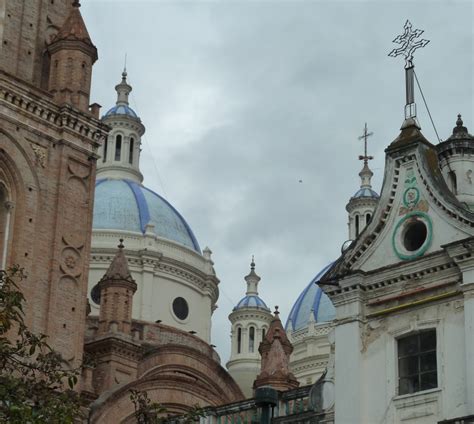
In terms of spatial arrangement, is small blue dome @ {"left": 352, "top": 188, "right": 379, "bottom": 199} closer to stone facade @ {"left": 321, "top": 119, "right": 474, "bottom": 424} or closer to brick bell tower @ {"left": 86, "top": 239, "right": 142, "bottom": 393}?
brick bell tower @ {"left": 86, "top": 239, "right": 142, "bottom": 393}

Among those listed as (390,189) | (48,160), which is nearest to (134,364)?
(48,160)

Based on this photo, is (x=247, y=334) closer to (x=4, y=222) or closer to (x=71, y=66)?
(x=71, y=66)

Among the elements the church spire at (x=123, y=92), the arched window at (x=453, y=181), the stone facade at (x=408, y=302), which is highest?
the church spire at (x=123, y=92)

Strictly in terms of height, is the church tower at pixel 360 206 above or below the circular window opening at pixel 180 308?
above

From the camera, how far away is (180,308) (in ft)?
181

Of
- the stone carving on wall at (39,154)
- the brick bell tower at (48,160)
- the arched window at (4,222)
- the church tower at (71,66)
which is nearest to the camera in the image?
the arched window at (4,222)

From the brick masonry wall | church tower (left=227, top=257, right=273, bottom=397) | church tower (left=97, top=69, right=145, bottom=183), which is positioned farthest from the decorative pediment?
church tower (left=227, top=257, right=273, bottom=397)

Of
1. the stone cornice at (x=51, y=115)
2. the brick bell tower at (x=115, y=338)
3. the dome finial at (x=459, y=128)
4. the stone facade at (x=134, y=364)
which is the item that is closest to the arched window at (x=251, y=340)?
the stone facade at (x=134, y=364)

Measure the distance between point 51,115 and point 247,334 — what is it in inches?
1227

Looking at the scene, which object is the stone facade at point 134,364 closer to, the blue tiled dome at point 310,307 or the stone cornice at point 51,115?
the stone cornice at point 51,115

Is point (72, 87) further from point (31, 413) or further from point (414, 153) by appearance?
point (31, 413)

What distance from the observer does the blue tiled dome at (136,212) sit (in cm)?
5616

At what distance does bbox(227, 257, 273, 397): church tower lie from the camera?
66.4 m

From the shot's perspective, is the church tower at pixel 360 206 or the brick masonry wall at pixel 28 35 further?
the church tower at pixel 360 206
